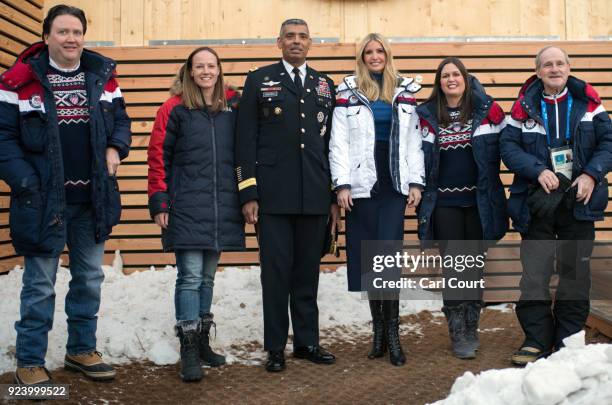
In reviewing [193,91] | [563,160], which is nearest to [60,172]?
[193,91]

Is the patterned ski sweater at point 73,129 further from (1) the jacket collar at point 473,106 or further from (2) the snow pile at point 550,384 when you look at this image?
(2) the snow pile at point 550,384

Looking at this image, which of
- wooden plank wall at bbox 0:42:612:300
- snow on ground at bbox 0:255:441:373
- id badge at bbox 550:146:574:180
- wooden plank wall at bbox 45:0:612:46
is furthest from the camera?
wooden plank wall at bbox 45:0:612:46

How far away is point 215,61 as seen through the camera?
3871mm

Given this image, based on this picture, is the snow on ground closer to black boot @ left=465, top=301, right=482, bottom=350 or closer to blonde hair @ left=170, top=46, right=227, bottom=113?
black boot @ left=465, top=301, right=482, bottom=350

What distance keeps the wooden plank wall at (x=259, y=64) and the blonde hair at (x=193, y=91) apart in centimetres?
225

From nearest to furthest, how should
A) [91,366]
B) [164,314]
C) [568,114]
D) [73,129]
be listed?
[73,129] < [91,366] < [568,114] < [164,314]

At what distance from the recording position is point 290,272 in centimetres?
398

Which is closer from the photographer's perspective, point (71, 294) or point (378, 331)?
point (71, 294)

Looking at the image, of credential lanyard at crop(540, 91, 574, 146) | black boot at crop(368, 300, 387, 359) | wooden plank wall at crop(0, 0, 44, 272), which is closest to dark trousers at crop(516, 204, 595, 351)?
credential lanyard at crop(540, 91, 574, 146)

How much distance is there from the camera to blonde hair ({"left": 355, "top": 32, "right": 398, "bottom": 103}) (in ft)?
13.2

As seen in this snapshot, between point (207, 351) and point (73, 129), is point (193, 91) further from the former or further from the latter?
point (207, 351)

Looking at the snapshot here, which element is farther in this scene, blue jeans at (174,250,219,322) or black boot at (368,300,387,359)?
black boot at (368,300,387,359)

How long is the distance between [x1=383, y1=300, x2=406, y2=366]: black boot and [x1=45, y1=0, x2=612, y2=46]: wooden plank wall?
10.8 feet

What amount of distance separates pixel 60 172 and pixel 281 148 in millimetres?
1302
